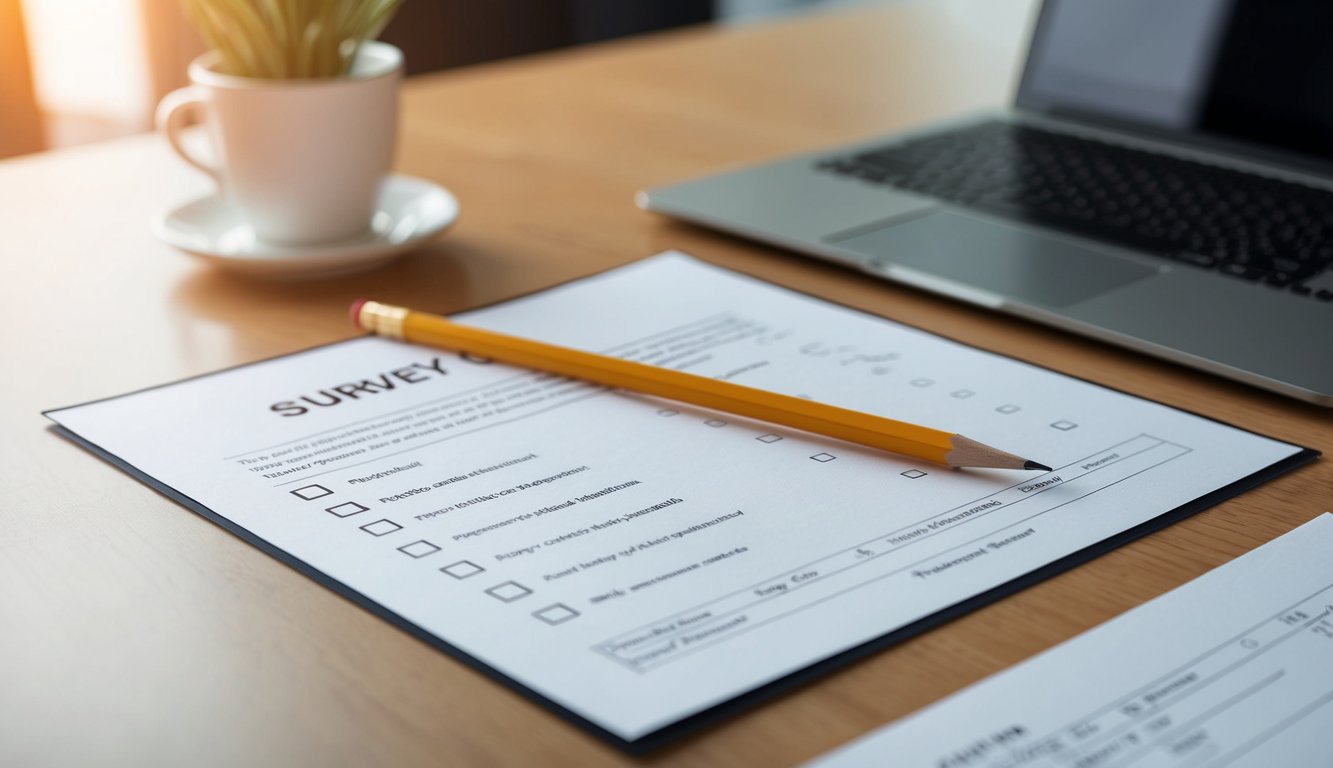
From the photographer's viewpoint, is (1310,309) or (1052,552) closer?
(1052,552)

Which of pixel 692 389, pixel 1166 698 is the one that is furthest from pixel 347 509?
pixel 1166 698

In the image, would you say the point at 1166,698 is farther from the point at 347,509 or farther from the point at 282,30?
the point at 282,30

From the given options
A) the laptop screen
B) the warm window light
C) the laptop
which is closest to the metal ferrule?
the laptop

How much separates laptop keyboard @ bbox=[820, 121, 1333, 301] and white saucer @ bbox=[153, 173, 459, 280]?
0.86 feet

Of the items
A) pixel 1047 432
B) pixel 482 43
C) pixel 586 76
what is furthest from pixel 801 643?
pixel 482 43

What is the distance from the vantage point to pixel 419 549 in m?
0.47

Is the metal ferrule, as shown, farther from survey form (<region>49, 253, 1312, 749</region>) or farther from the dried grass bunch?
the dried grass bunch

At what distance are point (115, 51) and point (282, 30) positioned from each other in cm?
164

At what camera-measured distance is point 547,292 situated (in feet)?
2.39

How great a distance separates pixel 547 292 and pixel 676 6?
1.96 metres

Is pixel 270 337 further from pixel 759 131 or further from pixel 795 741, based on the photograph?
pixel 759 131

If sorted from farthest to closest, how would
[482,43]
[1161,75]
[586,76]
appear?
[482,43], [586,76], [1161,75]

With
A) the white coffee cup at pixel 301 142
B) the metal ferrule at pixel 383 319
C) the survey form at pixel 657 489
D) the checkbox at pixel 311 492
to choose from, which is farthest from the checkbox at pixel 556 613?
the white coffee cup at pixel 301 142

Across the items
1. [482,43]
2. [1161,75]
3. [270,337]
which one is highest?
[1161,75]
